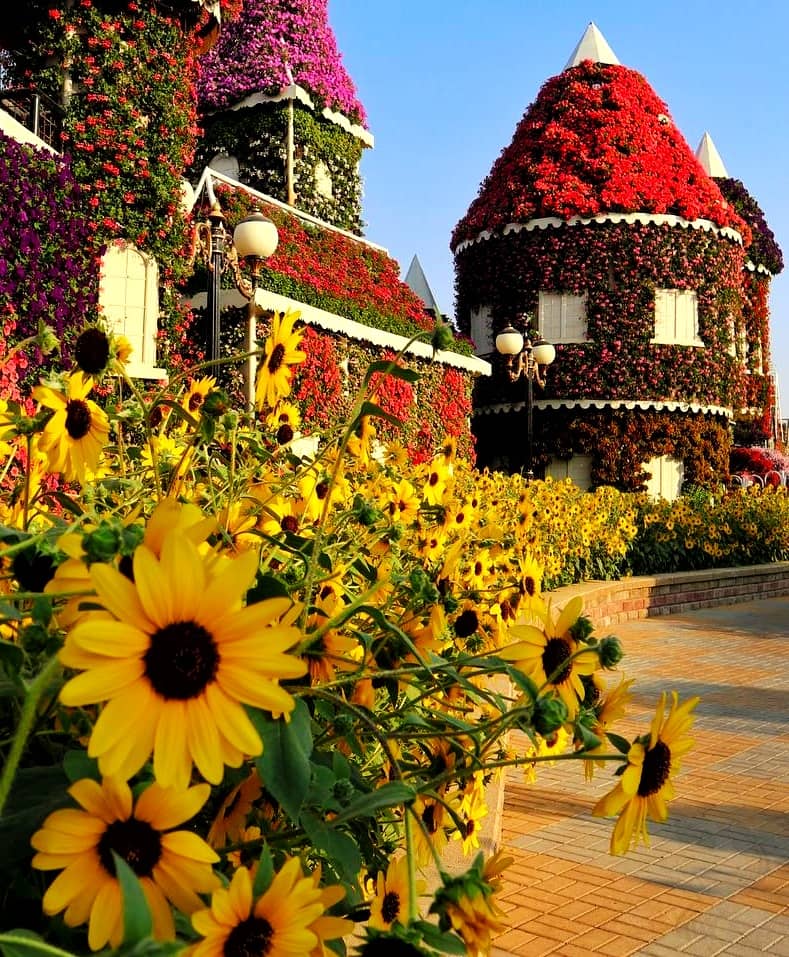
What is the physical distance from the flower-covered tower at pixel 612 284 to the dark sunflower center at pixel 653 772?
20.9 meters

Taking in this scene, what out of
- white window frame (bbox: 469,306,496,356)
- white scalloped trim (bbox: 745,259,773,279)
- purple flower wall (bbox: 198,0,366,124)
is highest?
purple flower wall (bbox: 198,0,366,124)

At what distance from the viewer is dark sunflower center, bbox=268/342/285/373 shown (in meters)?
2.27

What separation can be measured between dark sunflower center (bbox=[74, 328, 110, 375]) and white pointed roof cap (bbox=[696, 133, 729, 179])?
29926 mm

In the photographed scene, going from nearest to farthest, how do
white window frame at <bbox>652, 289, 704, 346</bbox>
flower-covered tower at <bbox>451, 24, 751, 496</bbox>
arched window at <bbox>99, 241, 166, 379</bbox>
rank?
arched window at <bbox>99, 241, 166, 379</bbox>
flower-covered tower at <bbox>451, 24, 751, 496</bbox>
white window frame at <bbox>652, 289, 704, 346</bbox>

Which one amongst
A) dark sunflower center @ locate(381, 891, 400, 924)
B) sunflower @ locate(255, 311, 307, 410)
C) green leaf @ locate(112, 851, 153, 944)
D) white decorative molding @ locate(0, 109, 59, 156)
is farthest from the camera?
white decorative molding @ locate(0, 109, 59, 156)

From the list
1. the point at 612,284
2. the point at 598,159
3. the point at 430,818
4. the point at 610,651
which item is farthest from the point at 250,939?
the point at 598,159

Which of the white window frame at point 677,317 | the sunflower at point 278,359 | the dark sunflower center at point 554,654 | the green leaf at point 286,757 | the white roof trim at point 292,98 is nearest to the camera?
the green leaf at point 286,757

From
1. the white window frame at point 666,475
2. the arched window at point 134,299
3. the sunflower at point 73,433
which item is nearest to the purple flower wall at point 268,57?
the arched window at point 134,299

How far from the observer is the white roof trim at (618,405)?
21953 mm

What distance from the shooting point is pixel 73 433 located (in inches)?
74.7

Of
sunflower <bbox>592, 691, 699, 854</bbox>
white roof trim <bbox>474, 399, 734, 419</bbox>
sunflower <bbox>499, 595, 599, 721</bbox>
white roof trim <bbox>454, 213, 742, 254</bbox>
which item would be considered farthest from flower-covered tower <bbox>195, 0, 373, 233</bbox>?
sunflower <bbox>592, 691, 699, 854</bbox>

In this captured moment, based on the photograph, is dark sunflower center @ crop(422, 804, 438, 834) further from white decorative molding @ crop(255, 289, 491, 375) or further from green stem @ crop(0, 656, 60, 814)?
white decorative molding @ crop(255, 289, 491, 375)

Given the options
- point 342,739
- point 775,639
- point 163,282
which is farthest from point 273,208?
point 342,739

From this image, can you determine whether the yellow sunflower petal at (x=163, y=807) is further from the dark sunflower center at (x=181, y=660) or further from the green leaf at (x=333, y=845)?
the green leaf at (x=333, y=845)
